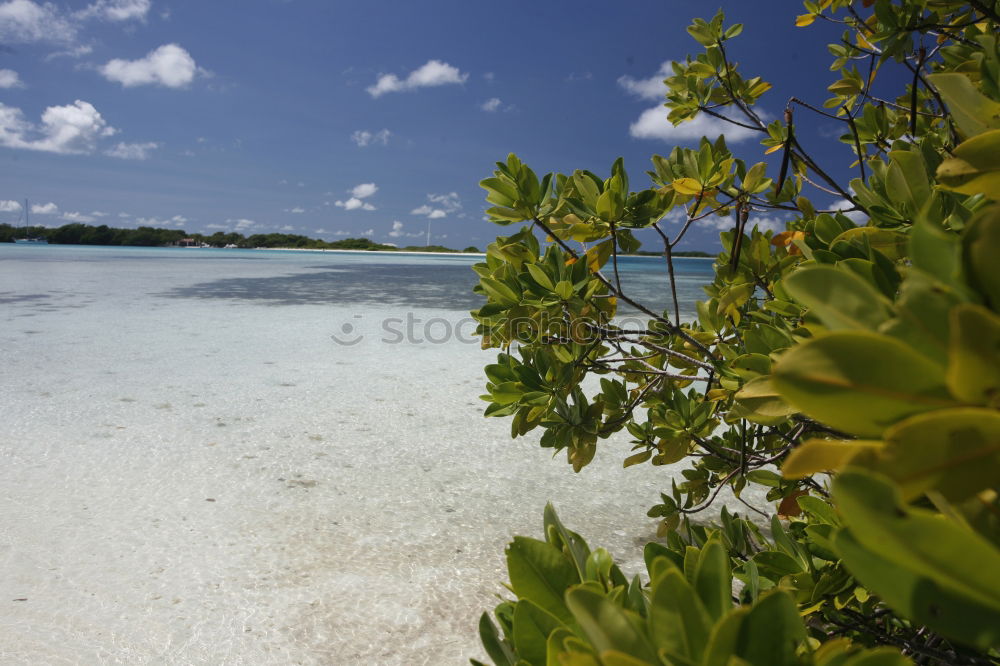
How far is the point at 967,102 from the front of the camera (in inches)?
13.6

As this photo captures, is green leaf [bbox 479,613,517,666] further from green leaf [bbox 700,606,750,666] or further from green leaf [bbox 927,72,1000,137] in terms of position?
green leaf [bbox 927,72,1000,137]

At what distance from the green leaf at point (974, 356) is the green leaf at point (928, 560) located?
0.14 feet

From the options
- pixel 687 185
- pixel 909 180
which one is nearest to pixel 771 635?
pixel 909 180

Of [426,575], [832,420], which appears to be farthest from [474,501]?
[832,420]

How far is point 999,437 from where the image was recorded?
18 cm

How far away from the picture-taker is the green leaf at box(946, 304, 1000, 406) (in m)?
0.17

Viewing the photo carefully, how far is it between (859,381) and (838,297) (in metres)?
0.04

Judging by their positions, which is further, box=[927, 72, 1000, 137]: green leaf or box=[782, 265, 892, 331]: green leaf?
box=[927, 72, 1000, 137]: green leaf

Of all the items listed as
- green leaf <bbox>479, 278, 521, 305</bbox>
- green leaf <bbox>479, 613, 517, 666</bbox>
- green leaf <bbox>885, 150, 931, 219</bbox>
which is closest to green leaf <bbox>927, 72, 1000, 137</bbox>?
green leaf <bbox>885, 150, 931, 219</bbox>

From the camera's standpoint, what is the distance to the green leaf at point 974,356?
172 mm

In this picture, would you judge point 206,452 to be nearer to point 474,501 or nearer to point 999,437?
point 474,501

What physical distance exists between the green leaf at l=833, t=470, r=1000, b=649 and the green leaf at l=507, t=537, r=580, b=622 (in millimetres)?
204

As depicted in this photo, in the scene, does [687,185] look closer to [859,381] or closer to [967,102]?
[967,102]

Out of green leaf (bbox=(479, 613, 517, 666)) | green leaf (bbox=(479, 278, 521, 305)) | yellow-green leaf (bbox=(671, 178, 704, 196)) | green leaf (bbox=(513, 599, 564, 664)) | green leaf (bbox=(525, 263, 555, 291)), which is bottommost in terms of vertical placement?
green leaf (bbox=(479, 613, 517, 666))
